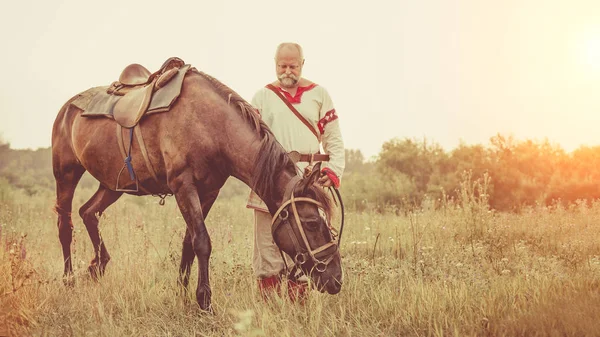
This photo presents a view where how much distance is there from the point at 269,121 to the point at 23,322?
2475 mm

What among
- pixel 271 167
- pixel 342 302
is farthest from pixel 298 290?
pixel 271 167

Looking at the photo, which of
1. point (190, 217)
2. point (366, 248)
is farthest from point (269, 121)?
point (366, 248)

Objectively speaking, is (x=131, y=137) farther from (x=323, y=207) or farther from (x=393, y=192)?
(x=393, y=192)

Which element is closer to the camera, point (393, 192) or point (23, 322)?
point (23, 322)

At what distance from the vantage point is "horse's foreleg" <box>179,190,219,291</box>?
4.25 metres

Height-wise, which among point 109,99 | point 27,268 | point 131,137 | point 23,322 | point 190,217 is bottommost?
point 23,322

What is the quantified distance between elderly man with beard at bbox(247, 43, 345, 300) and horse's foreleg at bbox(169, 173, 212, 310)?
1.65 feet

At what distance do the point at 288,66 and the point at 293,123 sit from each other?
467 millimetres

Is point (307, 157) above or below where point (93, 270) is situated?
above

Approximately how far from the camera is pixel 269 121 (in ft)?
14.0

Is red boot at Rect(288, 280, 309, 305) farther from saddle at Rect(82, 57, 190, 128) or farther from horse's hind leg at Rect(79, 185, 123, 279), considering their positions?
horse's hind leg at Rect(79, 185, 123, 279)

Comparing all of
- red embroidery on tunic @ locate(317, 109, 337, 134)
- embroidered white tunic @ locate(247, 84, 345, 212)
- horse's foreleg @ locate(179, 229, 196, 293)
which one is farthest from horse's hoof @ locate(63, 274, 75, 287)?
red embroidery on tunic @ locate(317, 109, 337, 134)

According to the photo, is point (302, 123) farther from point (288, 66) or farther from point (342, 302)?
point (342, 302)

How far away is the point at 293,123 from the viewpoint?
4199 millimetres
